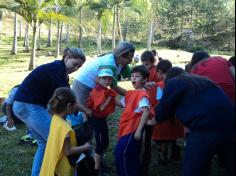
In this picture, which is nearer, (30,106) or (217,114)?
(217,114)

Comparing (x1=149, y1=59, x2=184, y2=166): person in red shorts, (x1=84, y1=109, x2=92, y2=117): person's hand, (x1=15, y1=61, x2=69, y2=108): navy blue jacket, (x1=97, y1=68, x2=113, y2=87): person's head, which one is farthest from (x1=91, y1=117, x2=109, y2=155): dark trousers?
(x1=149, y1=59, x2=184, y2=166): person in red shorts

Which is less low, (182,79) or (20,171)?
(182,79)

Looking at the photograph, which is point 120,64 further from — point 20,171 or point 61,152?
point 20,171

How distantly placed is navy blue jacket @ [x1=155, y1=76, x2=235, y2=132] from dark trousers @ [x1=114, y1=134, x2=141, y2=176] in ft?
3.39

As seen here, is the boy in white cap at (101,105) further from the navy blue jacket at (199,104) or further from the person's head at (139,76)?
the navy blue jacket at (199,104)

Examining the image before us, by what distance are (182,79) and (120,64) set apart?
1597mm

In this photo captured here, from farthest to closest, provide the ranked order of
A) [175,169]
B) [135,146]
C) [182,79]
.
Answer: [175,169] < [135,146] < [182,79]

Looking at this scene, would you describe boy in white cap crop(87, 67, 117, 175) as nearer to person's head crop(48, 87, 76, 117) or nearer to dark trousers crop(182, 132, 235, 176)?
person's head crop(48, 87, 76, 117)

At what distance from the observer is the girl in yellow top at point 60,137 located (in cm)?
365

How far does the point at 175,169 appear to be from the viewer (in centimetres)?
512

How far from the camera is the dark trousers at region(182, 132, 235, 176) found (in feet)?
9.55

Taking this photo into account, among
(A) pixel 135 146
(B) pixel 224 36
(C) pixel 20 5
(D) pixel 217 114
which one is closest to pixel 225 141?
(D) pixel 217 114

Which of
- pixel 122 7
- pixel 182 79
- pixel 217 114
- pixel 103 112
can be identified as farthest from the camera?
pixel 122 7

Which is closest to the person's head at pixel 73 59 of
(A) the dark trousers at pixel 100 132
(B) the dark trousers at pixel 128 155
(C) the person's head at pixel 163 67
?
(A) the dark trousers at pixel 100 132
